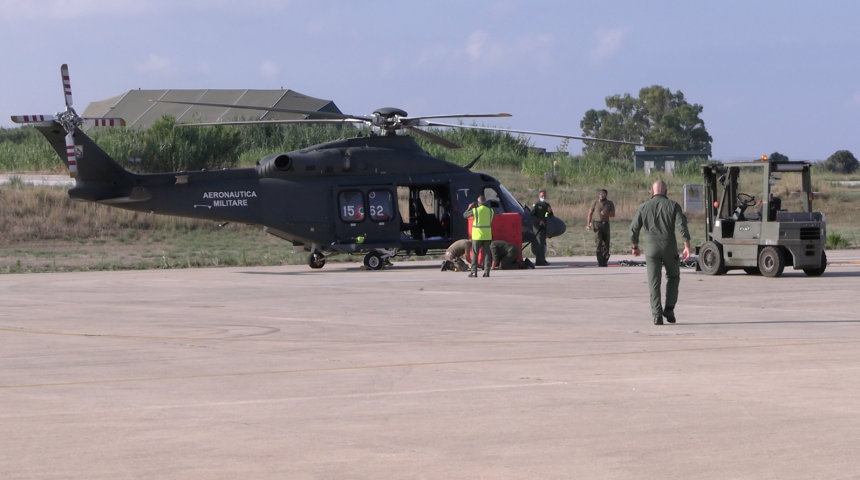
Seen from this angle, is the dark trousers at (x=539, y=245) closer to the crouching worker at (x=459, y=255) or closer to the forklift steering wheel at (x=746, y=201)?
the crouching worker at (x=459, y=255)

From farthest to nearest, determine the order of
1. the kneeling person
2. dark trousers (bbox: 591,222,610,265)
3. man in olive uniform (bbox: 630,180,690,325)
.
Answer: dark trousers (bbox: 591,222,610,265) < the kneeling person < man in olive uniform (bbox: 630,180,690,325)

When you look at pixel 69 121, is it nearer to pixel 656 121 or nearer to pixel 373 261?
pixel 373 261

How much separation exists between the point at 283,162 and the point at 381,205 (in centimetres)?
249

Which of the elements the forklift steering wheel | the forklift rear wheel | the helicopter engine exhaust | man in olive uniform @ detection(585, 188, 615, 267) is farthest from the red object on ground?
the forklift rear wheel

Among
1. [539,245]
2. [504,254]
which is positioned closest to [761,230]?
[504,254]

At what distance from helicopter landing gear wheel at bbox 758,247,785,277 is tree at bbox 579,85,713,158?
86.8 m

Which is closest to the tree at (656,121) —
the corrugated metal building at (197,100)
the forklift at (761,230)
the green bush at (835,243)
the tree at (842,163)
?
the tree at (842,163)

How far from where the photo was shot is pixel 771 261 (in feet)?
61.1

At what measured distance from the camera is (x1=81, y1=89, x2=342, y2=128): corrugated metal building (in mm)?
66375

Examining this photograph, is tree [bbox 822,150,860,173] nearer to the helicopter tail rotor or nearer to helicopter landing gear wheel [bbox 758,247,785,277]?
helicopter landing gear wheel [bbox 758,247,785,277]

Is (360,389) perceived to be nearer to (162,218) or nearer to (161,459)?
(161,459)

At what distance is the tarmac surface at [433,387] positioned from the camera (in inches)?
229

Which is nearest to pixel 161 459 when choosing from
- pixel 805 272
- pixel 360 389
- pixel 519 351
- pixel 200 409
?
pixel 200 409

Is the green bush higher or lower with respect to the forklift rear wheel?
higher
